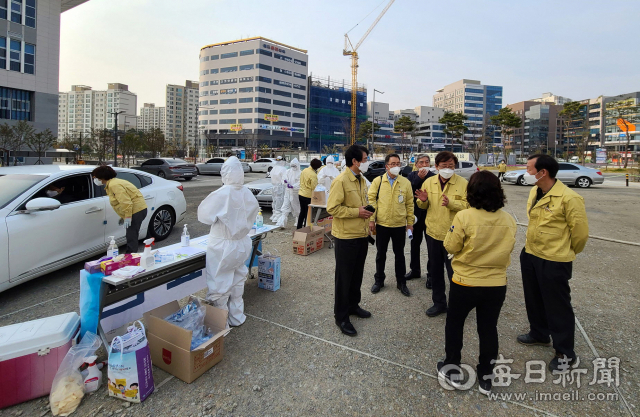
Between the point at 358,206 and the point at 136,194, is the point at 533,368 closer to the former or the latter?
the point at 358,206

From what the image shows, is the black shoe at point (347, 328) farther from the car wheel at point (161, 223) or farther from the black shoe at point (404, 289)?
the car wheel at point (161, 223)

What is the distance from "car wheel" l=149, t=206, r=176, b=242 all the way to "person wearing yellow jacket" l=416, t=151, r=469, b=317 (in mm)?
4907

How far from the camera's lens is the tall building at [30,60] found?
31.1 metres

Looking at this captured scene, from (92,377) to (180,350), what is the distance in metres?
0.62

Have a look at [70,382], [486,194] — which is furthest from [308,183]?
[70,382]

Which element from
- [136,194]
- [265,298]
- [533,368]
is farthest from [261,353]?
[136,194]

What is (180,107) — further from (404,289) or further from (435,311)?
(435,311)

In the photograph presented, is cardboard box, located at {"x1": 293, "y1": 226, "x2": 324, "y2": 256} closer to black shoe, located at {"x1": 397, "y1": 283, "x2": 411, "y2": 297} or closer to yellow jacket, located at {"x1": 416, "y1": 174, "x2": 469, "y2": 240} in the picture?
black shoe, located at {"x1": 397, "y1": 283, "x2": 411, "y2": 297}

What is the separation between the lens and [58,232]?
429cm

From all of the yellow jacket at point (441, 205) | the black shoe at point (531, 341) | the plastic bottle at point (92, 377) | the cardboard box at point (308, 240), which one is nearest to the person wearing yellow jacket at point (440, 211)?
the yellow jacket at point (441, 205)

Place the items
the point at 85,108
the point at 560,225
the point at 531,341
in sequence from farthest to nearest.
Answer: the point at 85,108 → the point at 531,341 → the point at 560,225

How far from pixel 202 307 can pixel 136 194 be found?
2.55 meters

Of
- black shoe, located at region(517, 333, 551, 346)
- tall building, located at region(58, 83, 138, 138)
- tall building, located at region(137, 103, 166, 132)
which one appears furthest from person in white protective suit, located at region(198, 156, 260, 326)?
tall building, located at region(137, 103, 166, 132)

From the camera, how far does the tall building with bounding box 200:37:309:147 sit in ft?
288
